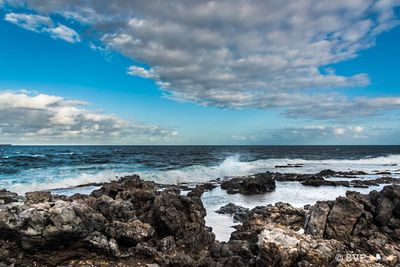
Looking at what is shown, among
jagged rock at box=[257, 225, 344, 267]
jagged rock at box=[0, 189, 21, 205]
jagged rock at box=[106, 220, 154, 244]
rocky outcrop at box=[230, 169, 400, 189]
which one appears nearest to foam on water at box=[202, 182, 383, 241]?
rocky outcrop at box=[230, 169, 400, 189]

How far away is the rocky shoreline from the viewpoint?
893cm

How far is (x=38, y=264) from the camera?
380 inches

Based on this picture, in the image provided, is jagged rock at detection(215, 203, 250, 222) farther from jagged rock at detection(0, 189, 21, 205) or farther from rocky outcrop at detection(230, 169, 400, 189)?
jagged rock at detection(0, 189, 21, 205)

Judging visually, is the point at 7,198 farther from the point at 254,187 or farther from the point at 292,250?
the point at 254,187

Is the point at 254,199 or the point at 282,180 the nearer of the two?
the point at 254,199

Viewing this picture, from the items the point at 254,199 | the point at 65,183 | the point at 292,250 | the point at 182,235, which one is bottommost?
the point at 65,183

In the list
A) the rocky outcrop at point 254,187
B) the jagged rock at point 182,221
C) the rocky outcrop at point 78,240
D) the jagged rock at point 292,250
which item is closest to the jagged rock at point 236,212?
the jagged rock at point 182,221

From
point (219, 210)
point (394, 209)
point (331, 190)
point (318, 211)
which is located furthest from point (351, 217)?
point (331, 190)

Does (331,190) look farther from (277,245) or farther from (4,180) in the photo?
(4,180)

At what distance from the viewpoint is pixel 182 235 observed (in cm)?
1296

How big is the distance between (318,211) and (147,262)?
23.3 feet

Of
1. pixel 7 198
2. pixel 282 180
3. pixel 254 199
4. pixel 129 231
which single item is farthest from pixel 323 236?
pixel 282 180

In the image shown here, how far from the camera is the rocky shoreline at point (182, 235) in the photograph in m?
8.93

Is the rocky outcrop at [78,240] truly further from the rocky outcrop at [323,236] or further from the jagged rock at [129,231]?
the rocky outcrop at [323,236]
